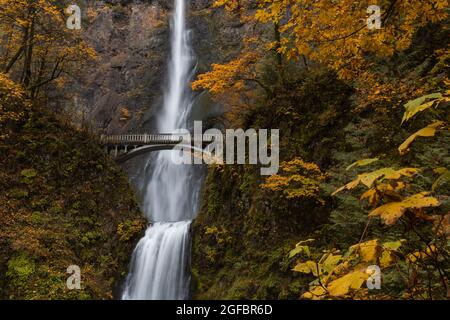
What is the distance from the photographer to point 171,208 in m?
29.4

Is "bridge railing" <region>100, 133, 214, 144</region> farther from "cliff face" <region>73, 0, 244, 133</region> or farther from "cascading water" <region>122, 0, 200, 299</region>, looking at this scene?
"cliff face" <region>73, 0, 244, 133</region>

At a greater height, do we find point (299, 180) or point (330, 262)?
point (299, 180)

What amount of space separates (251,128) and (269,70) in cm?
260

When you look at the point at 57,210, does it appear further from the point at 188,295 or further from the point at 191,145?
the point at 191,145

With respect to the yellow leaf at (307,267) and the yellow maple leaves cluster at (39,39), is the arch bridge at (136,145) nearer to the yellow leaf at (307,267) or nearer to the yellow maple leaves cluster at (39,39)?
the yellow maple leaves cluster at (39,39)

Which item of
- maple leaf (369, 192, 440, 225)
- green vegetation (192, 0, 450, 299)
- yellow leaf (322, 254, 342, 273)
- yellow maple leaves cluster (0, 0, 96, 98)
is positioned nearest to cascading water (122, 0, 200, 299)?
green vegetation (192, 0, 450, 299)

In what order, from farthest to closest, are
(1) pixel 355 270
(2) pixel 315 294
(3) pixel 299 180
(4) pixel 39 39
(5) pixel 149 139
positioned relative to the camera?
(5) pixel 149 139 → (4) pixel 39 39 → (3) pixel 299 180 → (1) pixel 355 270 → (2) pixel 315 294

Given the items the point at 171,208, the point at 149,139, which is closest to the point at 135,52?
the point at 149,139

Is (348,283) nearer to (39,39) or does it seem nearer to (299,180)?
(299,180)

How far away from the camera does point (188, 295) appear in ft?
42.5

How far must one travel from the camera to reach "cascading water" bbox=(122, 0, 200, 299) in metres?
14.0

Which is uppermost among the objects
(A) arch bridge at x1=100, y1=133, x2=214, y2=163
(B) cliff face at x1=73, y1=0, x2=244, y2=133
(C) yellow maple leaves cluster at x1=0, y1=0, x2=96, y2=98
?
(B) cliff face at x1=73, y1=0, x2=244, y2=133

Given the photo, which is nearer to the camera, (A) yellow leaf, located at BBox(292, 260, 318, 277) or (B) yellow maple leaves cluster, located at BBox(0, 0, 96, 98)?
(A) yellow leaf, located at BBox(292, 260, 318, 277)

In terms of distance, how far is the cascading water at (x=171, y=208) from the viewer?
1398 cm
